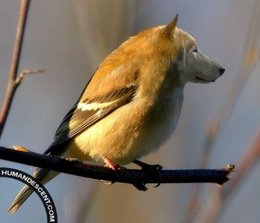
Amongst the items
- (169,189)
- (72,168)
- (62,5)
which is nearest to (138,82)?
(72,168)

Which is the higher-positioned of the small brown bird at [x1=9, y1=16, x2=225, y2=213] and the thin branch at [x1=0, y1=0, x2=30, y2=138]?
the thin branch at [x1=0, y1=0, x2=30, y2=138]

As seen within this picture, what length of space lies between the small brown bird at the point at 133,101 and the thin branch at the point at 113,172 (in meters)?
0.25

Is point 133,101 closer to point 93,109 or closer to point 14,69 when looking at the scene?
point 93,109

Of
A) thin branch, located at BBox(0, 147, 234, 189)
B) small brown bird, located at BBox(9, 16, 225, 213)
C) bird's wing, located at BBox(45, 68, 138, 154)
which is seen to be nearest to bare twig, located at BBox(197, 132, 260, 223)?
thin branch, located at BBox(0, 147, 234, 189)

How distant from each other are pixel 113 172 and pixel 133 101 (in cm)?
85

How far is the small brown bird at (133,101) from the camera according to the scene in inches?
128

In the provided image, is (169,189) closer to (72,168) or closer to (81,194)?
(81,194)

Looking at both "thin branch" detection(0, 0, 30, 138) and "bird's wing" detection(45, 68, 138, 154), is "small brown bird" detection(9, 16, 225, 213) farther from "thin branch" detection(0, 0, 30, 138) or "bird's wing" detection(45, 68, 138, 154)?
"thin branch" detection(0, 0, 30, 138)

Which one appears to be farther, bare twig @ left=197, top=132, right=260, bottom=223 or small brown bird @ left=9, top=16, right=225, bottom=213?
small brown bird @ left=9, top=16, right=225, bottom=213

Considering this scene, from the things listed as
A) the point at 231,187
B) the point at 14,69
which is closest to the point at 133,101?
the point at 231,187

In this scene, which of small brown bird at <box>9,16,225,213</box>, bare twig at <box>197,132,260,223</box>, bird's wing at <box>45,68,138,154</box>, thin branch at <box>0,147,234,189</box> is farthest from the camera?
bird's wing at <box>45,68,138,154</box>

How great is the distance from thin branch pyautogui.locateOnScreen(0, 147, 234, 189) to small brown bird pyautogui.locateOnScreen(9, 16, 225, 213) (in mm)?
250

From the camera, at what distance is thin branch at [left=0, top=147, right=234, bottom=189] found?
2086mm

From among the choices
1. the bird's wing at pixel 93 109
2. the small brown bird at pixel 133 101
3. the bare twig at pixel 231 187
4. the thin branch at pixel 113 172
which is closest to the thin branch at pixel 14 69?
the thin branch at pixel 113 172
